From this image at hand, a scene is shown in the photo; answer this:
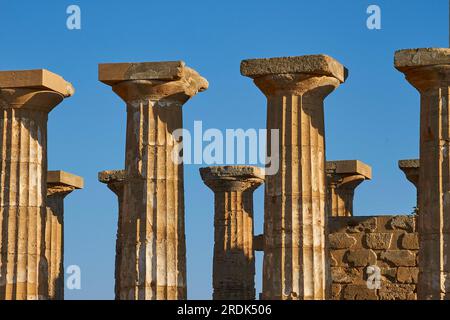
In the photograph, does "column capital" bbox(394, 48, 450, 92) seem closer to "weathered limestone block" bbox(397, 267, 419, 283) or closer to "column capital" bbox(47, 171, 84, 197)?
"weathered limestone block" bbox(397, 267, 419, 283)

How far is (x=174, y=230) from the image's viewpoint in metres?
44.5

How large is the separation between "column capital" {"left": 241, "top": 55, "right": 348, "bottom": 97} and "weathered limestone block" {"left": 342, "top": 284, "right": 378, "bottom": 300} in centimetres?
911

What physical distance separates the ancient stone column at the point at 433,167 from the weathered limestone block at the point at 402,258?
24.0ft

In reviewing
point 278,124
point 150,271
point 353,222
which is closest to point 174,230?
point 150,271

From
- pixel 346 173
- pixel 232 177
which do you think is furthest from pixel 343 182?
pixel 232 177

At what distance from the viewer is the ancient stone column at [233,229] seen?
5900 centimetres

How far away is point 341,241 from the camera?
5078cm

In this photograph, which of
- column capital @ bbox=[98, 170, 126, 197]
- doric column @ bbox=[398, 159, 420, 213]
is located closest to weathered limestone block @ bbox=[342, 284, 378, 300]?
doric column @ bbox=[398, 159, 420, 213]

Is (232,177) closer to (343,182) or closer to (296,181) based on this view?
(343,182)

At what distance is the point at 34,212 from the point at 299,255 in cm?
778

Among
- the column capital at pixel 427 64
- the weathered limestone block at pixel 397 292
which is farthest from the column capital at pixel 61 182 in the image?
the column capital at pixel 427 64

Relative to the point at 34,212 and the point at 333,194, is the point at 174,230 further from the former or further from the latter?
the point at 333,194

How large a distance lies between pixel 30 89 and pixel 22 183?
2672 millimetres
